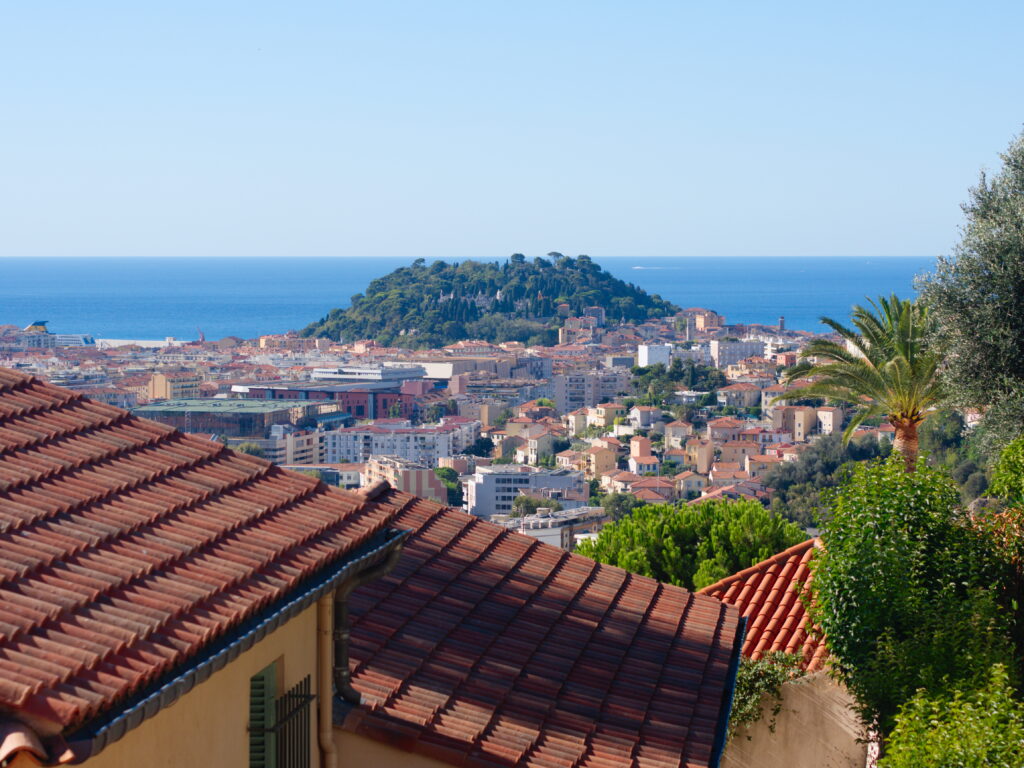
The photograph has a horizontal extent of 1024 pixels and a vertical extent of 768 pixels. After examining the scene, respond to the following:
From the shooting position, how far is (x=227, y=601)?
8.38ft

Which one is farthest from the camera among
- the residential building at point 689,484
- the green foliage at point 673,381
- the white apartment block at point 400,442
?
the green foliage at point 673,381

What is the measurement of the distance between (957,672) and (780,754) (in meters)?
1.80

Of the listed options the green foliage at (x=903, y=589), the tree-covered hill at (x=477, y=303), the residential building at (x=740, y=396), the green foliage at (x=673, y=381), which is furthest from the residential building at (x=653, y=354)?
the green foliage at (x=903, y=589)

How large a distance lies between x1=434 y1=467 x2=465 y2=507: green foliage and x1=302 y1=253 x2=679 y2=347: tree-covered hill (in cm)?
6872

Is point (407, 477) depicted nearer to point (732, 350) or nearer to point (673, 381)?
point (673, 381)

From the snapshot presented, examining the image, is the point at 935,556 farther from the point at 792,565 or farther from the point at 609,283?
the point at 609,283

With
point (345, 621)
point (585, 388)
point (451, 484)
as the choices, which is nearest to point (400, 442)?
point (451, 484)

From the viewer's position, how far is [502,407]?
4461 inches

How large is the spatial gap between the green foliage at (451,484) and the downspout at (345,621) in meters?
65.8

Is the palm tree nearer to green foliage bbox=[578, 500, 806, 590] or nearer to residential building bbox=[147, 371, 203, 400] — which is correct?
green foliage bbox=[578, 500, 806, 590]

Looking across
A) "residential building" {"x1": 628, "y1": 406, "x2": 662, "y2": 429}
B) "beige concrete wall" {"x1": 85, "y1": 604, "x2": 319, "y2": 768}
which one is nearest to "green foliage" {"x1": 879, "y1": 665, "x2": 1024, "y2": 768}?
"beige concrete wall" {"x1": 85, "y1": 604, "x2": 319, "y2": 768}

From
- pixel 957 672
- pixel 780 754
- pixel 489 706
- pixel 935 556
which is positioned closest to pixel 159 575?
pixel 489 706

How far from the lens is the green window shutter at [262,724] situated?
2.92 metres

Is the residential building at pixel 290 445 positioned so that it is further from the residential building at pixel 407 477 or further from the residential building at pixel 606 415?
the residential building at pixel 606 415
